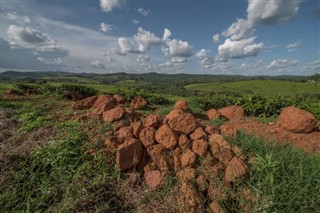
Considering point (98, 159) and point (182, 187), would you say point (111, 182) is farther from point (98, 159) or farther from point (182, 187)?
point (182, 187)

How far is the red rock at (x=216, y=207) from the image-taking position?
257 cm

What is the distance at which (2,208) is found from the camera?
8.69 feet

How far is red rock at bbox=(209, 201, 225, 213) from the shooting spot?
2.57 m

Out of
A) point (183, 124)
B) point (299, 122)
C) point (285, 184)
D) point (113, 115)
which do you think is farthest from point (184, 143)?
point (299, 122)

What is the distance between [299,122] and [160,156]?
3299 mm

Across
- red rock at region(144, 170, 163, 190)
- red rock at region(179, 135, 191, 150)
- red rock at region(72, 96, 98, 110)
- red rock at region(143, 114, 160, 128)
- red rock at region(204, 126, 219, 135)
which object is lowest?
red rock at region(144, 170, 163, 190)

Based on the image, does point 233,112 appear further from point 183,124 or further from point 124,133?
point 124,133

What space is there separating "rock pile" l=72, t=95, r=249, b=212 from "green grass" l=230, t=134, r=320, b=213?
0.20 m

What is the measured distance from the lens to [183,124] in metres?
3.83

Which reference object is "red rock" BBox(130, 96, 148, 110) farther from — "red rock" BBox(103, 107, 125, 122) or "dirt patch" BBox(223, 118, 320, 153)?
"dirt patch" BBox(223, 118, 320, 153)

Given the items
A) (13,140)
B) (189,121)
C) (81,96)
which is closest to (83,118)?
(13,140)

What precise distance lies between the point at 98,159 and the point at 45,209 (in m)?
0.92

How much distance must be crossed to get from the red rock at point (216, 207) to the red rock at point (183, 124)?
134 cm

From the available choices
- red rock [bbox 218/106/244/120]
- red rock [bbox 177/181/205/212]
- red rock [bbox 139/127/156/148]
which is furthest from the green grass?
red rock [bbox 218/106/244/120]
